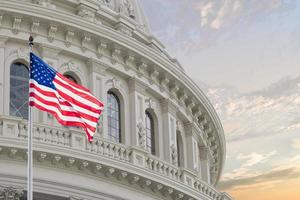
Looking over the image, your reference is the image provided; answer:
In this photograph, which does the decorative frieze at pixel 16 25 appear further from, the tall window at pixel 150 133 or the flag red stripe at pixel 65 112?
the flag red stripe at pixel 65 112

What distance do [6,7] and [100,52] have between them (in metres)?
5.73

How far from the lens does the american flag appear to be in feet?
122

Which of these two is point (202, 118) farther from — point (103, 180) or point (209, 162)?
point (103, 180)

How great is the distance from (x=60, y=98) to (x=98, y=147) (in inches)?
277

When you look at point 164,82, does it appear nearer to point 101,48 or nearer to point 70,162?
point 101,48

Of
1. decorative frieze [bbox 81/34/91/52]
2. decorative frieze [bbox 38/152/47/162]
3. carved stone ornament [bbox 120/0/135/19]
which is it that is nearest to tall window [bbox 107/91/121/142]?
decorative frieze [bbox 81/34/91/52]

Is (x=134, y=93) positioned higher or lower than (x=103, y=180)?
higher

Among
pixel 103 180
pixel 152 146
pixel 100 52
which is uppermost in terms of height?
pixel 100 52

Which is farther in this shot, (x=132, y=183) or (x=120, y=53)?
(x=120, y=53)

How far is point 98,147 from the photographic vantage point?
147 feet

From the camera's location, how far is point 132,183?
4569cm

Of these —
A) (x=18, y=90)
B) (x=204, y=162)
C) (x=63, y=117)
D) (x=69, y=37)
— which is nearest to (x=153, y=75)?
(x=69, y=37)

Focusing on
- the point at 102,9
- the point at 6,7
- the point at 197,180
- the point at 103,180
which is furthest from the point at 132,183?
the point at 102,9

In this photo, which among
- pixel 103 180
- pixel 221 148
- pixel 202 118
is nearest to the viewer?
pixel 103 180
